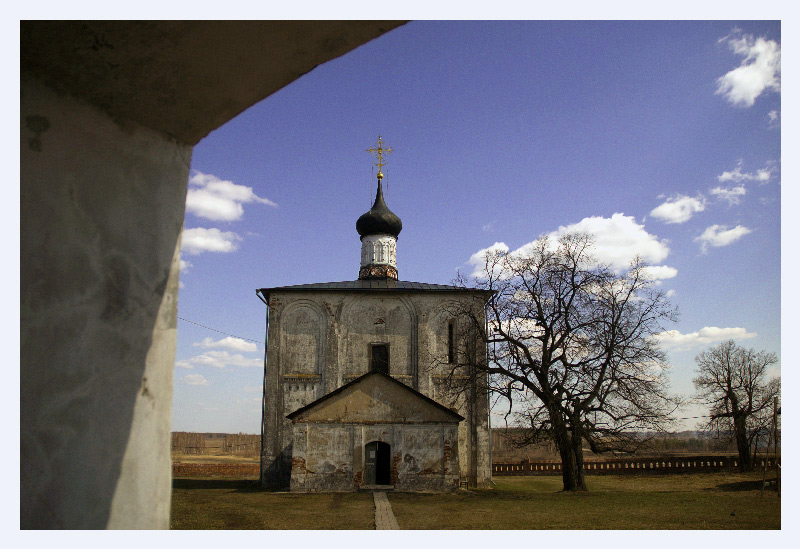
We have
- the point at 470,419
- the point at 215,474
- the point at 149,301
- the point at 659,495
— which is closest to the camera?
the point at 149,301

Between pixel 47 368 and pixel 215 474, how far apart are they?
3591 cm

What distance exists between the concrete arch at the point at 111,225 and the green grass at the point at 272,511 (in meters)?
8.71

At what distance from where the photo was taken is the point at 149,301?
2.27 m

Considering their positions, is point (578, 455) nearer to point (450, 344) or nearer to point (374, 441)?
point (374, 441)

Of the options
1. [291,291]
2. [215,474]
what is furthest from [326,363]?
[215,474]

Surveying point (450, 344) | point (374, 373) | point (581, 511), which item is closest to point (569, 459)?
point (581, 511)

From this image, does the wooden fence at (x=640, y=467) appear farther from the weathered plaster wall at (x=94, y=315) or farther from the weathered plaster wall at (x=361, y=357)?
the weathered plaster wall at (x=94, y=315)

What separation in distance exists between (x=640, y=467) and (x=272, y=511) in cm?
3035

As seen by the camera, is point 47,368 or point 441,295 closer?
point 47,368

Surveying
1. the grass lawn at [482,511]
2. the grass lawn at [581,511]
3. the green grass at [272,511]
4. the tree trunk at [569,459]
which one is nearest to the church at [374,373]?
the grass lawn at [482,511]

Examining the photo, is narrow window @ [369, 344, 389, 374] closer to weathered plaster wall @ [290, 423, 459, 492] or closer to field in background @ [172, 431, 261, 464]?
weathered plaster wall @ [290, 423, 459, 492]

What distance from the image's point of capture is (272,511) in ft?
45.9

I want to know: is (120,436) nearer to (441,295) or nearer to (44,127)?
(44,127)

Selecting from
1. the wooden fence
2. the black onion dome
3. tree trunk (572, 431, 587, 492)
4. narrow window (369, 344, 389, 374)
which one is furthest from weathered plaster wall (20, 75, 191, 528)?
the wooden fence
